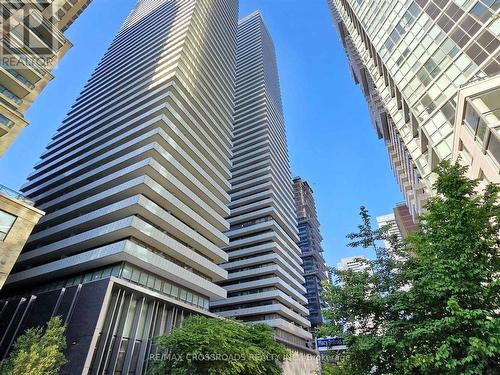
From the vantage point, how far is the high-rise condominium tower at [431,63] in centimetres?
1880

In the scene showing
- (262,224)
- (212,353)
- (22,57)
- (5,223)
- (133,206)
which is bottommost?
(212,353)

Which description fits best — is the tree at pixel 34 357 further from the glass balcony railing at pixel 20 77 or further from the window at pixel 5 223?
the glass balcony railing at pixel 20 77

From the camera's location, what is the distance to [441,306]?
9375 millimetres

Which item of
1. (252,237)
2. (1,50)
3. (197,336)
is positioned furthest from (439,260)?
(252,237)

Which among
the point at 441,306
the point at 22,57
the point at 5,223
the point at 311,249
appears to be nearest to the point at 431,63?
the point at 441,306

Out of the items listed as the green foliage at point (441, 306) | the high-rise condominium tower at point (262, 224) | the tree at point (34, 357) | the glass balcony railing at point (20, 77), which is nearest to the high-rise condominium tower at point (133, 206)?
the tree at point (34, 357)

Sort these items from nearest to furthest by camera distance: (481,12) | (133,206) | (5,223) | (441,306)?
(441,306) < (5,223) < (481,12) < (133,206)

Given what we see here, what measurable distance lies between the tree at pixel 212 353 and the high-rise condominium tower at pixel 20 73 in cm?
1156

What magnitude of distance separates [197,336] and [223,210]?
2552cm

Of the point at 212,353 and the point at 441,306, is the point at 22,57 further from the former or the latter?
the point at 441,306

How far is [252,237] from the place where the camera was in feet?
185

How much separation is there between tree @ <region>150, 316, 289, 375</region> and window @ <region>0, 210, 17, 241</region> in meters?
12.0

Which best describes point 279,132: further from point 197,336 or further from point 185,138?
point 197,336

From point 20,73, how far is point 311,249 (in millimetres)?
88478
